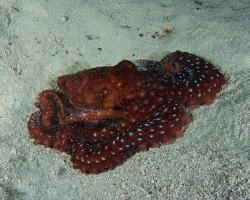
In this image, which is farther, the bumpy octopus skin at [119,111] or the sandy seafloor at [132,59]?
the bumpy octopus skin at [119,111]

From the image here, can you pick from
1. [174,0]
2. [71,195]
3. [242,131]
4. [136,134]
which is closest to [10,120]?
[71,195]

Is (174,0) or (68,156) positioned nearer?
(68,156)

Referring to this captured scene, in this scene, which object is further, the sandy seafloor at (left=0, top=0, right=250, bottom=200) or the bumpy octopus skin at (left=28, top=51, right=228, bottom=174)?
the bumpy octopus skin at (left=28, top=51, right=228, bottom=174)

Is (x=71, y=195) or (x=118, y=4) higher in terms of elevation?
(x=118, y=4)

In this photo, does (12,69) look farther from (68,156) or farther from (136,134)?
(136,134)

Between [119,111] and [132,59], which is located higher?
[119,111]
